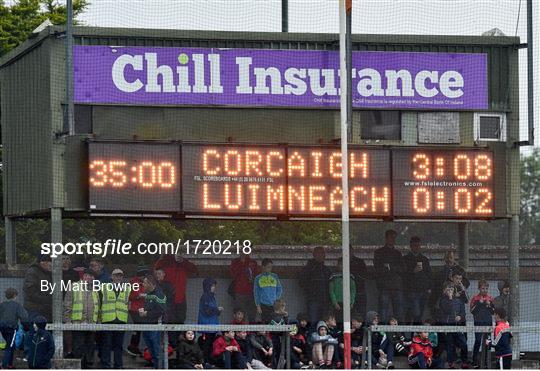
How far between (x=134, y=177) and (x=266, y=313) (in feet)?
9.96

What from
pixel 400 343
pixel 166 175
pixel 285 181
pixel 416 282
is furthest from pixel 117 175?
pixel 400 343

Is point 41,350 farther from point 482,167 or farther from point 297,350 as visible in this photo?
point 482,167

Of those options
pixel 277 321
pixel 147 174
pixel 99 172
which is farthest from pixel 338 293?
pixel 99 172

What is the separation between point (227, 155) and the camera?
80.6ft

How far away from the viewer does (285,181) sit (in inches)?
968

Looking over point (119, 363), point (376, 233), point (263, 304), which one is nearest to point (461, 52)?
point (263, 304)

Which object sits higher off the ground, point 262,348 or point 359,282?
point 359,282

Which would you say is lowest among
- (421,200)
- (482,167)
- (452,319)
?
(452,319)

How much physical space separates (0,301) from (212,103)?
14.6 ft

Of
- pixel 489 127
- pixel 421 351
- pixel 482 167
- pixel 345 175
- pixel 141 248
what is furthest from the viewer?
pixel 141 248

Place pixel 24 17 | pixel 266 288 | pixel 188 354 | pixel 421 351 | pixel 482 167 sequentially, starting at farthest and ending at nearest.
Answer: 1. pixel 24 17
2. pixel 421 351
3. pixel 266 288
4. pixel 482 167
5. pixel 188 354

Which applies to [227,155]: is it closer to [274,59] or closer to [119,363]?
[274,59]

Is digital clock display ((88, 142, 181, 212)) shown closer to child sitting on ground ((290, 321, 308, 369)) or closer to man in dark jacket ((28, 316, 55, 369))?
man in dark jacket ((28, 316, 55, 369))

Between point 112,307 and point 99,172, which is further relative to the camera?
point 112,307
